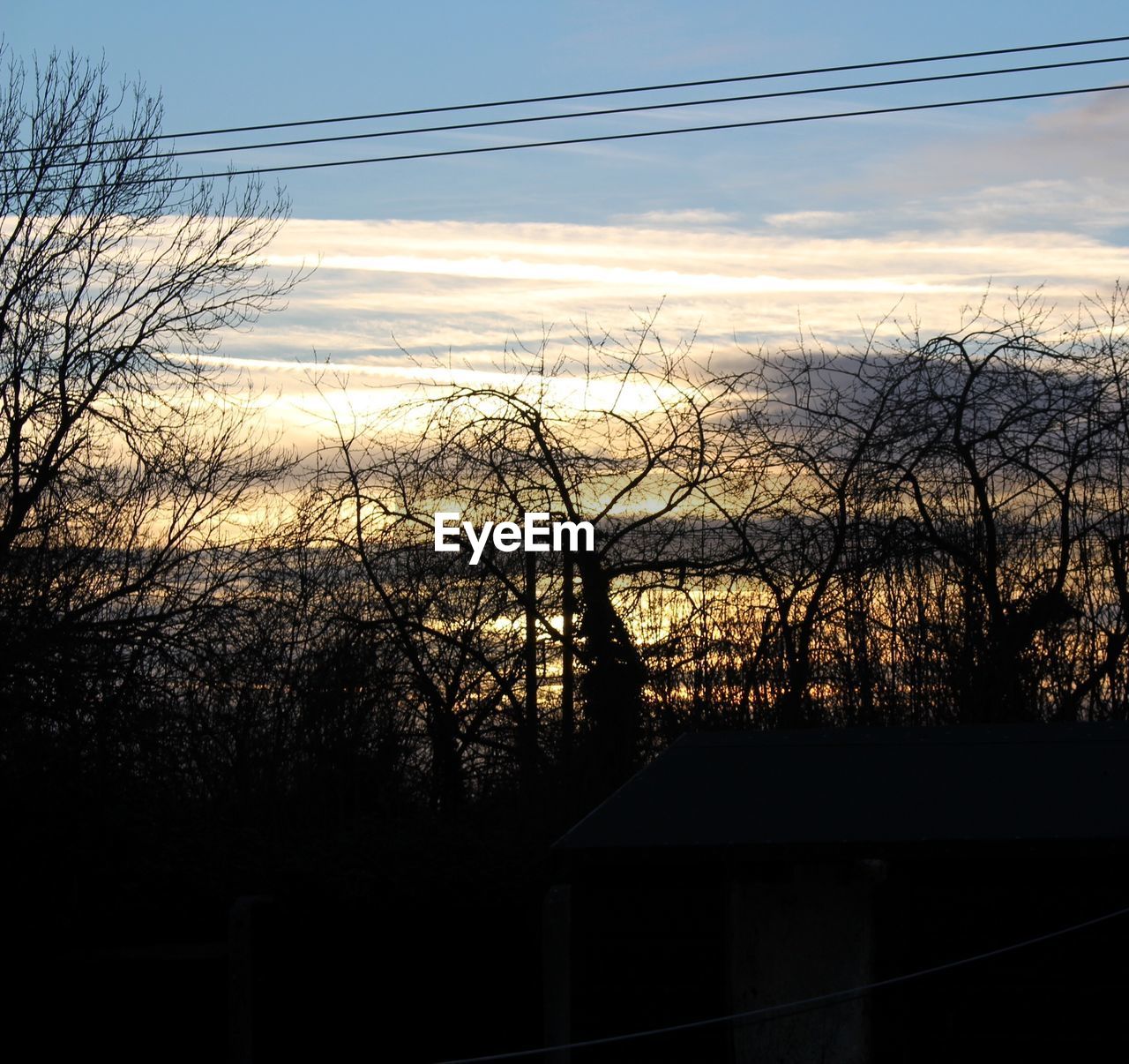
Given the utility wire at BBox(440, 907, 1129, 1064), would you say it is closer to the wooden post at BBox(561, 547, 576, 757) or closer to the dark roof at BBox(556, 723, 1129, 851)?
the dark roof at BBox(556, 723, 1129, 851)

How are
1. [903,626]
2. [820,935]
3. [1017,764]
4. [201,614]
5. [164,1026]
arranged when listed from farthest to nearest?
[201,614]
[903,626]
[164,1026]
[1017,764]
[820,935]

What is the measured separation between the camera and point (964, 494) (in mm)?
12062

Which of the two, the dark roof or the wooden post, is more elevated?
the wooden post

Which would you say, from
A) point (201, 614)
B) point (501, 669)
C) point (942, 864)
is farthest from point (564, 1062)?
point (201, 614)

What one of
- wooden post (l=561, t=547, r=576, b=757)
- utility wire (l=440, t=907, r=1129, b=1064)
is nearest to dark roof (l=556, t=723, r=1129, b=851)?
utility wire (l=440, t=907, r=1129, b=1064)

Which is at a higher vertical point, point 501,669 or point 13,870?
point 501,669

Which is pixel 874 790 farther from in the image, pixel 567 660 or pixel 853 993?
pixel 567 660

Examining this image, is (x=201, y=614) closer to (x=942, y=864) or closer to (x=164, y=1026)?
(x=164, y=1026)

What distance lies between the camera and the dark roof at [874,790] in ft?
23.6

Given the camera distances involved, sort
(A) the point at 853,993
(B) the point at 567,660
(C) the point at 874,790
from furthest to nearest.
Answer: (B) the point at 567,660 → (C) the point at 874,790 → (A) the point at 853,993

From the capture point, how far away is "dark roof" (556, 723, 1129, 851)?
23.6 feet

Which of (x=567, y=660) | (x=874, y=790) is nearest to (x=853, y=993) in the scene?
(x=874, y=790)

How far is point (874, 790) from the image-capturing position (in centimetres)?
787

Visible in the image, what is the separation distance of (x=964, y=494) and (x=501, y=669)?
14.0 ft
